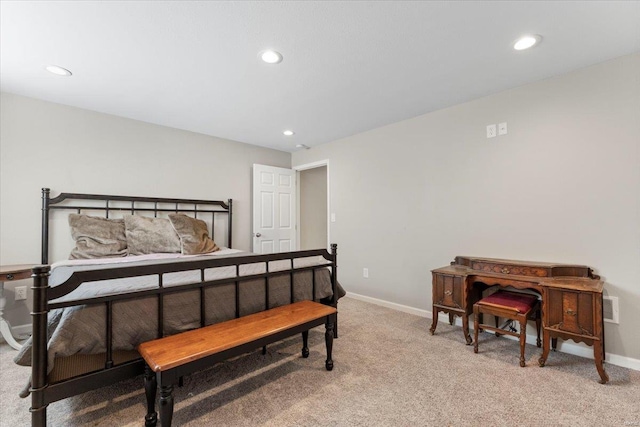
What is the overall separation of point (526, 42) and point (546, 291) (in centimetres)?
181

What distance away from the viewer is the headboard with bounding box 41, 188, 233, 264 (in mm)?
2770

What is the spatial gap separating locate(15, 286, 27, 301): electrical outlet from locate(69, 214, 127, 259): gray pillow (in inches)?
22.1

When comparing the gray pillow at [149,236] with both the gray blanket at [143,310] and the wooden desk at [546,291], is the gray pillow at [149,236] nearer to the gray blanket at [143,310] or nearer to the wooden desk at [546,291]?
the gray blanket at [143,310]

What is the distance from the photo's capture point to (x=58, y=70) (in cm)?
223

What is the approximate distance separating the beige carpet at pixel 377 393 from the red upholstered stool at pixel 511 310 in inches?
8.5

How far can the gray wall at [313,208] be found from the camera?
570 centimetres

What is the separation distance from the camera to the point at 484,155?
2783 mm

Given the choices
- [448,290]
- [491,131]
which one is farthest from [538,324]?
[491,131]

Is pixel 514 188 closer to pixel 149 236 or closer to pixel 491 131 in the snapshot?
pixel 491 131

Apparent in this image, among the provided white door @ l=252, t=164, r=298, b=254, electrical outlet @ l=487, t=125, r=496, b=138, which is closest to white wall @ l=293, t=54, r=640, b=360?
electrical outlet @ l=487, t=125, r=496, b=138

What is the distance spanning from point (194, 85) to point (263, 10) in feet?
3.96

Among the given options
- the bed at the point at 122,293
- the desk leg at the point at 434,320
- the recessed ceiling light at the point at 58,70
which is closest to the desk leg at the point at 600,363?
the desk leg at the point at 434,320

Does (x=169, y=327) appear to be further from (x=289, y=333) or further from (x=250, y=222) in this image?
(x=250, y=222)

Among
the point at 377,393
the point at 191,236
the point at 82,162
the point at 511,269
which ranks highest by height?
the point at 82,162
